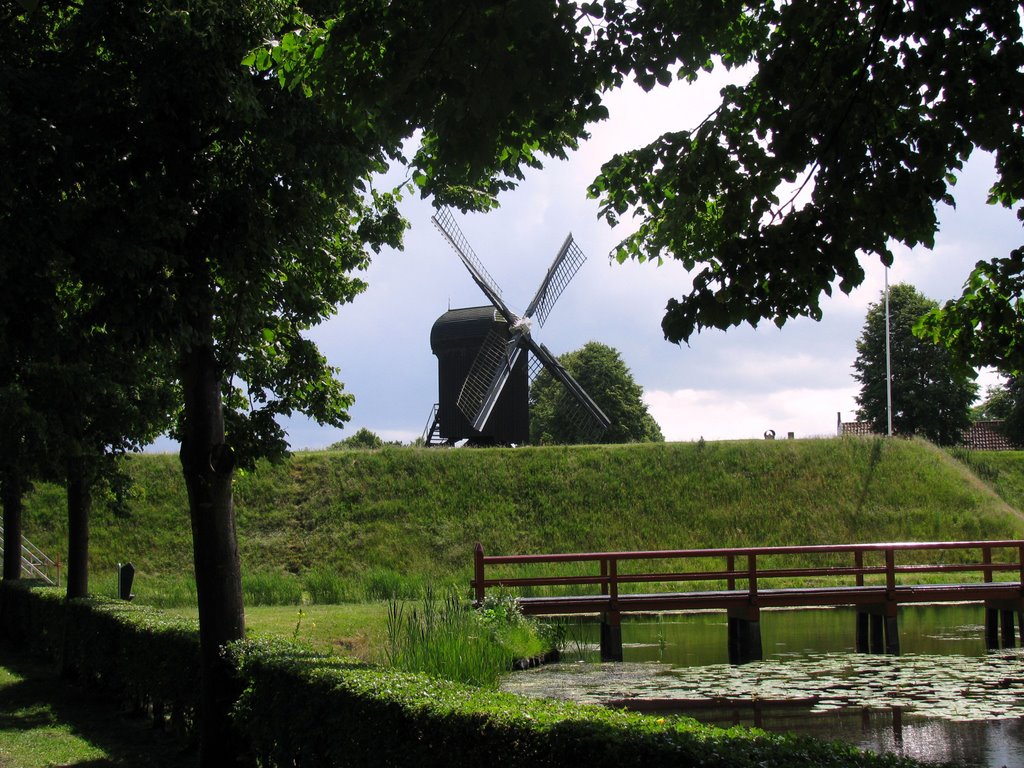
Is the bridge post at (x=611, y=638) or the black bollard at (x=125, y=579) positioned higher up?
the black bollard at (x=125, y=579)

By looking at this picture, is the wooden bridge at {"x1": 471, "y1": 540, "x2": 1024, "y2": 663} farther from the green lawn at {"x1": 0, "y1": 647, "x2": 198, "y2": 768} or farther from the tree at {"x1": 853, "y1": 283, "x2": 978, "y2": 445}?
the tree at {"x1": 853, "y1": 283, "x2": 978, "y2": 445}

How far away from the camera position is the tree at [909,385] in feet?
173

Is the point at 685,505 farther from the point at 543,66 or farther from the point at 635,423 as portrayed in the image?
the point at 635,423

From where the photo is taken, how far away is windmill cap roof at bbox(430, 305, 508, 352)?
4238cm

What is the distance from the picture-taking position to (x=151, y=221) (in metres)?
8.31

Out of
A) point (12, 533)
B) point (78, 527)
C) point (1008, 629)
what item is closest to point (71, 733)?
point (78, 527)

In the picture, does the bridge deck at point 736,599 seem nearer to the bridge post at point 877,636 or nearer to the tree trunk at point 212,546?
the bridge post at point 877,636

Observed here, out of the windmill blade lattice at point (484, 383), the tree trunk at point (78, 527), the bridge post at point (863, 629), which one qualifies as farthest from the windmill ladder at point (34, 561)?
the bridge post at point (863, 629)

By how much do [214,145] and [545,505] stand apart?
26.2 meters

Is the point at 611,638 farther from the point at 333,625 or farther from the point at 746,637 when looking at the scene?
the point at 333,625

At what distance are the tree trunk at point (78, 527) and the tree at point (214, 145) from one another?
5.79m

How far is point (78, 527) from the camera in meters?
16.1

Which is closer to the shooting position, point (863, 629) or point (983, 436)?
point (863, 629)

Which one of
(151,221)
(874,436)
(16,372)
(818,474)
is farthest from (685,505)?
(151,221)
